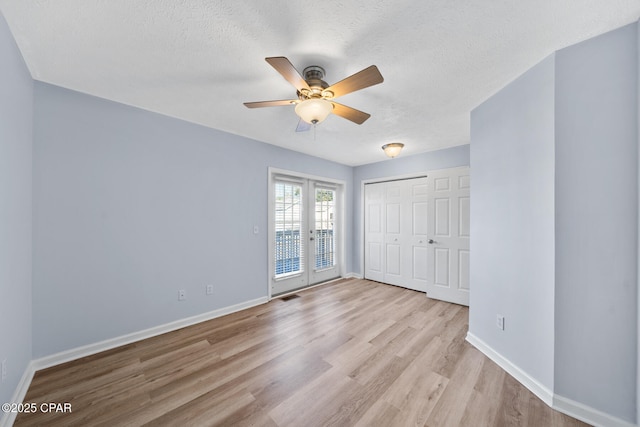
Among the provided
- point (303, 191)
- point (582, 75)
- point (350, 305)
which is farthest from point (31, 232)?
point (582, 75)

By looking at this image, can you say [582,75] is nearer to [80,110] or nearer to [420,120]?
[420,120]

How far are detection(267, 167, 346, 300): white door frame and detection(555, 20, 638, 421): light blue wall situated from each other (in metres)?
3.10

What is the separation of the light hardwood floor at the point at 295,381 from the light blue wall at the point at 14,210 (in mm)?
392

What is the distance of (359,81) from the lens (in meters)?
1.52

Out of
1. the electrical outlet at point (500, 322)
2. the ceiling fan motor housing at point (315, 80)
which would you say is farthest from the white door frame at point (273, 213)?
the electrical outlet at point (500, 322)

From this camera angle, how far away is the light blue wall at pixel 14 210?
1354mm

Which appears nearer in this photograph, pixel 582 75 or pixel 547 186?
pixel 582 75

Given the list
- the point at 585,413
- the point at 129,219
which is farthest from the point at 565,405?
the point at 129,219

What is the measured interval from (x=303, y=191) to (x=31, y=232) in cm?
315

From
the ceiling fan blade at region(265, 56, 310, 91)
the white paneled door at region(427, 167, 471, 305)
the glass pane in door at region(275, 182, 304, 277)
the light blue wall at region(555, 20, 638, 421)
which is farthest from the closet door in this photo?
the ceiling fan blade at region(265, 56, 310, 91)

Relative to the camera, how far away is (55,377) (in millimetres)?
1829

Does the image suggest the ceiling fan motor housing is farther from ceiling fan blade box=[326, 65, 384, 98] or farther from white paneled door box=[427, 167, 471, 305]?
white paneled door box=[427, 167, 471, 305]

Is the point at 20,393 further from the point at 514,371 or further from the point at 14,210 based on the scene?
the point at 514,371

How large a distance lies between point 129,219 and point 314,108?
2195 mm
